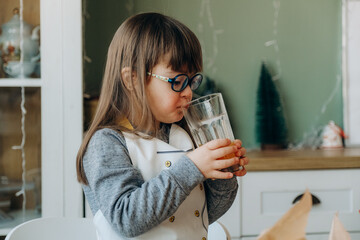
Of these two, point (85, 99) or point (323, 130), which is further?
point (323, 130)

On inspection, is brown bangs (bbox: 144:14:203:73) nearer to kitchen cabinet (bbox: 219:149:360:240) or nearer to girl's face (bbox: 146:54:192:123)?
girl's face (bbox: 146:54:192:123)

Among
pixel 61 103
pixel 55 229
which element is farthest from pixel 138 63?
pixel 61 103

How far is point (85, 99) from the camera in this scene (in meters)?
1.75

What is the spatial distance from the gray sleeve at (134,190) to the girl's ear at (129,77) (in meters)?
0.15

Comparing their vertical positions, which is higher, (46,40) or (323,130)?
(46,40)

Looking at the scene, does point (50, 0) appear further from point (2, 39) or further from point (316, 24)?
point (316, 24)

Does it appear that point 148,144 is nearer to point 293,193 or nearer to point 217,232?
point 217,232

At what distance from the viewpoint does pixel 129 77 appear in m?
0.89

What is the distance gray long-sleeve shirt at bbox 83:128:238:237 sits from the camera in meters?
0.73

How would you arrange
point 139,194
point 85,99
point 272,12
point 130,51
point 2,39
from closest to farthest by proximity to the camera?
point 139,194 < point 130,51 < point 2,39 < point 85,99 < point 272,12

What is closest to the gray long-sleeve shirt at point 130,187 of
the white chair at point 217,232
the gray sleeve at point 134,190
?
the gray sleeve at point 134,190

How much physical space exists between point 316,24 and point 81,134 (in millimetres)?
1270

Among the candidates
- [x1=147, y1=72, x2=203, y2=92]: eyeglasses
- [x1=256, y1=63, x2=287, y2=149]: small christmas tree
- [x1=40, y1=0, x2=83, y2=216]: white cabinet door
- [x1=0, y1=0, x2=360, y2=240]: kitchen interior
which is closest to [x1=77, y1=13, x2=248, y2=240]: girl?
[x1=147, y1=72, x2=203, y2=92]: eyeglasses

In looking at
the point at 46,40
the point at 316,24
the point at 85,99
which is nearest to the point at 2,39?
the point at 46,40
